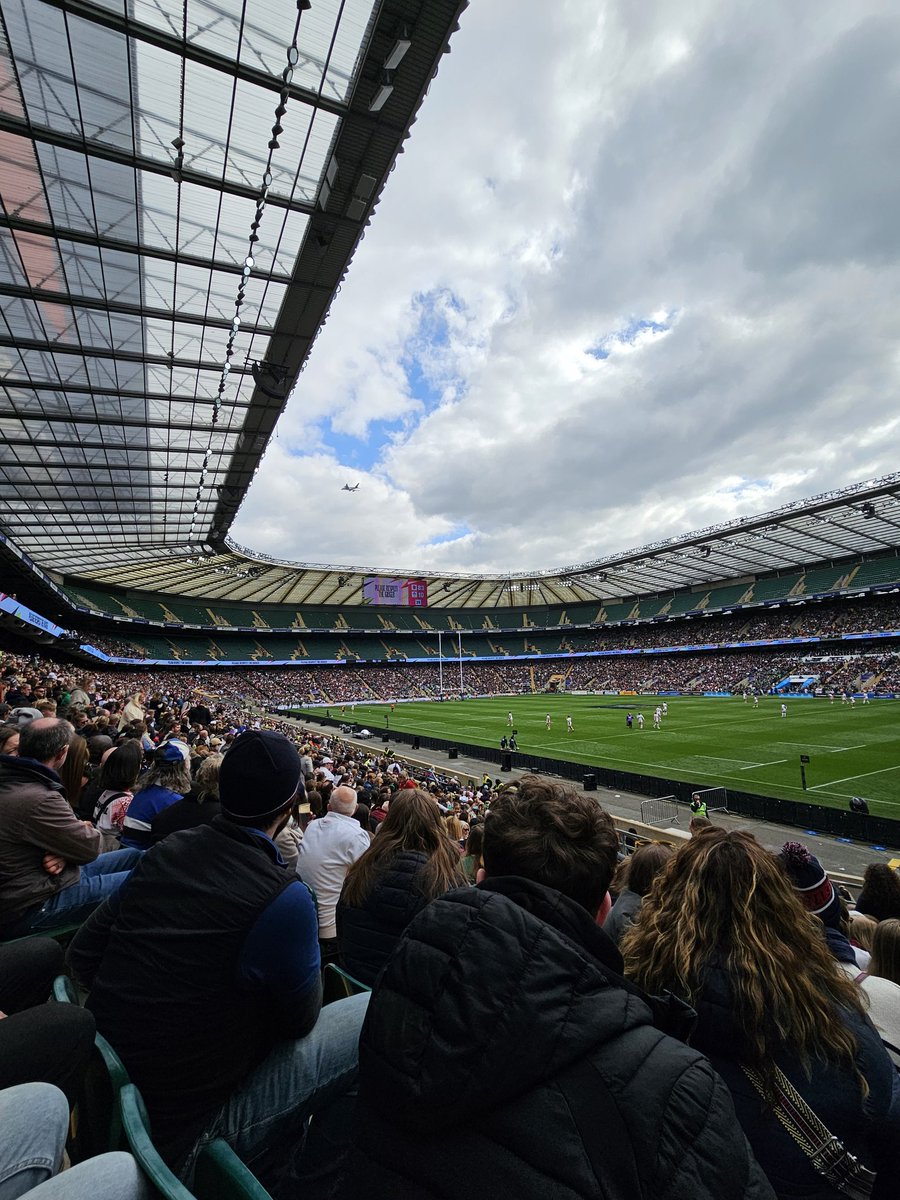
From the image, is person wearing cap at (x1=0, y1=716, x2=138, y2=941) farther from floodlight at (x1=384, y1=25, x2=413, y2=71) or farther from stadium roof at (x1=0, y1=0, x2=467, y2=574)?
stadium roof at (x1=0, y1=0, x2=467, y2=574)

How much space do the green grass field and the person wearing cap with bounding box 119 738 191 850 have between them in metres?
19.7

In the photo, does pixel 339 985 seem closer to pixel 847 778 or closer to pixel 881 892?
pixel 881 892

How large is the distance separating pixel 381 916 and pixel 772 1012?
6.45 feet

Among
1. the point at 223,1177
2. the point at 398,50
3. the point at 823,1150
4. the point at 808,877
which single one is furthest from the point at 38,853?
the point at 398,50

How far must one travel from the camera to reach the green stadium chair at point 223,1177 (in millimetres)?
1403

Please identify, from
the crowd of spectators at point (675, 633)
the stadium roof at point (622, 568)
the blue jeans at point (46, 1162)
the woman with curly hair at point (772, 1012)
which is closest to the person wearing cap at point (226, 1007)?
the blue jeans at point (46, 1162)

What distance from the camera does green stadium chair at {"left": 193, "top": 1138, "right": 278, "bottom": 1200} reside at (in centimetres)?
140

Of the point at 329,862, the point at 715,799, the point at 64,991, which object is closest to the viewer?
the point at 64,991

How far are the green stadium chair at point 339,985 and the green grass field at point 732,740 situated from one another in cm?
1956

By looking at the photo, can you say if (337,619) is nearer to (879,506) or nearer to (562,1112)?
(879,506)

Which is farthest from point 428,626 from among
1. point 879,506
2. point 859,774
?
point 859,774

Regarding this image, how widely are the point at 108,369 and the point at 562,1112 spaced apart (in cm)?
2100

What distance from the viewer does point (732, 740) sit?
29.5m

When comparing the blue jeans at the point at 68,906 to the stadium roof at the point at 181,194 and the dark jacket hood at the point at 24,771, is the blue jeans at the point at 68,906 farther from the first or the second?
the stadium roof at the point at 181,194
